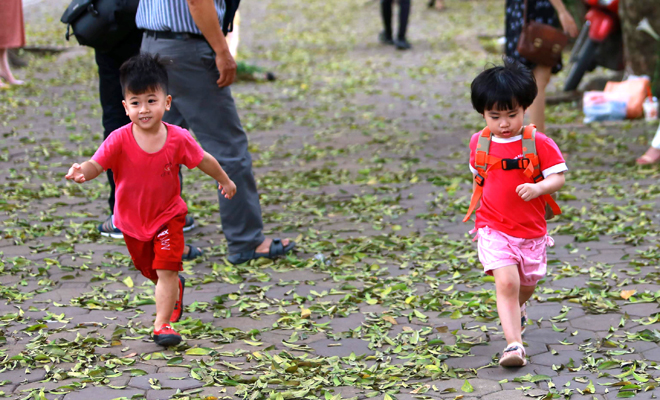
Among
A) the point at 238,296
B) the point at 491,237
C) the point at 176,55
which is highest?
the point at 176,55

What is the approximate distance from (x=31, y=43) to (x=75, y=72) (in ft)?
7.98

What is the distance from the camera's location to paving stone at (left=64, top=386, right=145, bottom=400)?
9.82ft

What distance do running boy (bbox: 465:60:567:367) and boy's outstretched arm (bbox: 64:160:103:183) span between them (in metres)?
1.57

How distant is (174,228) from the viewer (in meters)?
3.52

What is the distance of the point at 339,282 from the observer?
4371mm

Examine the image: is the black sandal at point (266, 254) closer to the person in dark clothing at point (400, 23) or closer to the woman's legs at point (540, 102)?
the woman's legs at point (540, 102)

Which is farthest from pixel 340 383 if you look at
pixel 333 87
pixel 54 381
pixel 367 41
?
pixel 367 41

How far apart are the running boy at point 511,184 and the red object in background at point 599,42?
22.2 feet

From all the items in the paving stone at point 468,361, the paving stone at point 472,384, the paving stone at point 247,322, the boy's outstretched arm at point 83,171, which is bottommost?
the paving stone at point 247,322

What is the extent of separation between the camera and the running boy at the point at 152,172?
3377 mm

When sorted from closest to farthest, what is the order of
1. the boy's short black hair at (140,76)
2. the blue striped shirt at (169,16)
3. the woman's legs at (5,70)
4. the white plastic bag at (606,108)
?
the boy's short black hair at (140,76), the blue striped shirt at (169,16), the white plastic bag at (606,108), the woman's legs at (5,70)

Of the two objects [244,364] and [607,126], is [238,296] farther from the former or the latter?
[607,126]

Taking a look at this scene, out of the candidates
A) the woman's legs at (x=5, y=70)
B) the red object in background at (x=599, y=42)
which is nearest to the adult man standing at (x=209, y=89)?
the woman's legs at (x=5, y=70)

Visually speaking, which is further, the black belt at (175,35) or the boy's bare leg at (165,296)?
the black belt at (175,35)
